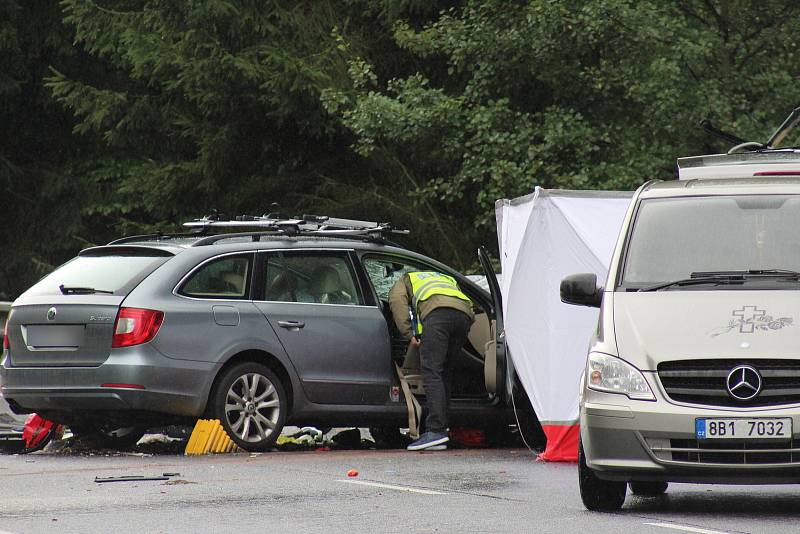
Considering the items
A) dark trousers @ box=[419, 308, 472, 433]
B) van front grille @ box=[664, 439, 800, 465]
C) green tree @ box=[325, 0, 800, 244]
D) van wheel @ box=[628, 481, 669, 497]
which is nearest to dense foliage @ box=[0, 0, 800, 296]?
green tree @ box=[325, 0, 800, 244]

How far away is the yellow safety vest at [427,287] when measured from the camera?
1278cm

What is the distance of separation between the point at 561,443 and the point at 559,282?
45.4 inches

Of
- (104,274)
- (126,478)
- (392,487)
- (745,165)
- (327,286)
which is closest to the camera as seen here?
(392,487)

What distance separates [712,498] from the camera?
9672mm

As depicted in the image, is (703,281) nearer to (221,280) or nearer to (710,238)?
(710,238)

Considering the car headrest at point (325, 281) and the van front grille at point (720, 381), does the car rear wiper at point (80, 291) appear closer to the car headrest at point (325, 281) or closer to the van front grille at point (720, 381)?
the car headrest at point (325, 281)

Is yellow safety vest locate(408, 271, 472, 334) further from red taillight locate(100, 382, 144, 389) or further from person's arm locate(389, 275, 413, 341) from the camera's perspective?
red taillight locate(100, 382, 144, 389)

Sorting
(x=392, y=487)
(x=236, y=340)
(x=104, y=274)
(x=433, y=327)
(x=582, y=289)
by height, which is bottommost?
(x=392, y=487)

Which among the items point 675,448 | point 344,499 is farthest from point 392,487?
point 675,448

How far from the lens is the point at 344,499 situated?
30.7ft

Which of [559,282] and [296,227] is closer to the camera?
[559,282]

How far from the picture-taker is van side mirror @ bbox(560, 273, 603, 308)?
9227 mm

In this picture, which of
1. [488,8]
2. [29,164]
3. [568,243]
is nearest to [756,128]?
[488,8]

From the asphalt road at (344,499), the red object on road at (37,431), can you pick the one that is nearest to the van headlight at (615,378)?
the asphalt road at (344,499)
